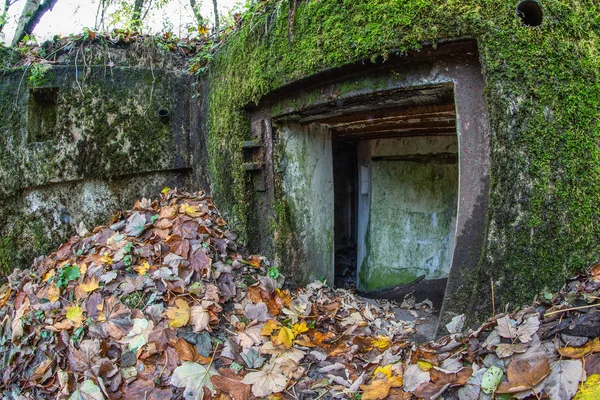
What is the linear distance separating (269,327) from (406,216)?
263cm

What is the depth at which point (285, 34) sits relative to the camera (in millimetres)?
2646

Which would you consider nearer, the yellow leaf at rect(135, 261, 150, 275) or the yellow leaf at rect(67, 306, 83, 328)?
the yellow leaf at rect(67, 306, 83, 328)

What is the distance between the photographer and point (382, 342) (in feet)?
7.62

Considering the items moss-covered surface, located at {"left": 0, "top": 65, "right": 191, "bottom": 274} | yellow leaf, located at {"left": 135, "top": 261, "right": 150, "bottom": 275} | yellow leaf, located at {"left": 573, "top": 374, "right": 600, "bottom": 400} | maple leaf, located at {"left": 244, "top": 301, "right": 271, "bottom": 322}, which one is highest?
moss-covered surface, located at {"left": 0, "top": 65, "right": 191, "bottom": 274}

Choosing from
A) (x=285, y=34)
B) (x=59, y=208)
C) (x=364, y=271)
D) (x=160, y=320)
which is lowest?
(x=364, y=271)

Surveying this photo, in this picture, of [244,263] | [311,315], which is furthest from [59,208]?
[311,315]

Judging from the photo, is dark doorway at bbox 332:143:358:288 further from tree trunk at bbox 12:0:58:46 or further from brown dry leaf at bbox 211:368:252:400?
tree trunk at bbox 12:0:58:46

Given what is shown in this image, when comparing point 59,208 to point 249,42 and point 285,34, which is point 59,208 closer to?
point 249,42

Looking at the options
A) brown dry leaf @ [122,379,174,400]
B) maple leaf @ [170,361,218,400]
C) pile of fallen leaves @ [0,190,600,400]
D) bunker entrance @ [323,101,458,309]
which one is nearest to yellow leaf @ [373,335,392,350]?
pile of fallen leaves @ [0,190,600,400]

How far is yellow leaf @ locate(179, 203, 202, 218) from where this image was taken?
10.4ft

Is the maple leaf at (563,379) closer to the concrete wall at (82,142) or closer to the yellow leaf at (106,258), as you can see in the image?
the yellow leaf at (106,258)

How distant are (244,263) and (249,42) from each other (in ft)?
5.56

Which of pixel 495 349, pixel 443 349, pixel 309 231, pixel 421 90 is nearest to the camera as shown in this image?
pixel 495 349

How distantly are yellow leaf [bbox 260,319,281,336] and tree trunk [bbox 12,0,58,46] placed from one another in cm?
576
